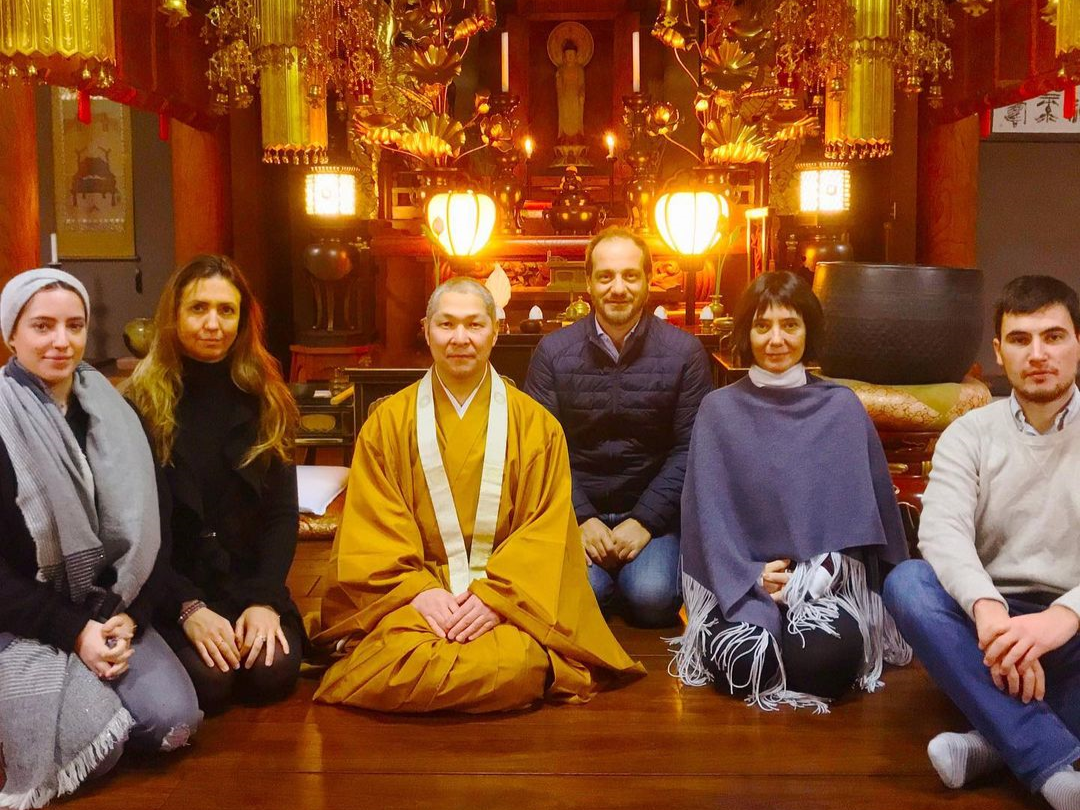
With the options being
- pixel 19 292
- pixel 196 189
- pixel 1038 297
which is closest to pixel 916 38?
pixel 1038 297

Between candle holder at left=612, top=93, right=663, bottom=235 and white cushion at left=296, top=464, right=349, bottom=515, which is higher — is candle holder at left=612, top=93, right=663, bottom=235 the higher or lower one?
the higher one

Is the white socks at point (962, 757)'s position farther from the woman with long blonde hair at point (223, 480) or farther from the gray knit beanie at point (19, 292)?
the gray knit beanie at point (19, 292)

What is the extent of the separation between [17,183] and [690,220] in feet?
10.3

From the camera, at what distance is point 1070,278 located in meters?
8.12

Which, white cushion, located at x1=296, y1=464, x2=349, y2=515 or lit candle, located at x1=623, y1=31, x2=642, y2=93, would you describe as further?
lit candle, located at x1=623, y1=31, x2=642, y2=93

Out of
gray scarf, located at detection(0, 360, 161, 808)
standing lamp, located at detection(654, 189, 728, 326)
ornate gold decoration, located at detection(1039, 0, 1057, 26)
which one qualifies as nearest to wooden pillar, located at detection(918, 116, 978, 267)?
standing lamp, located at detection(654, 189, 728, 326)

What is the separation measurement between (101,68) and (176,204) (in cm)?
347

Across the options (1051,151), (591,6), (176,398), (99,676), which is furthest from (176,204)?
(1051,151)

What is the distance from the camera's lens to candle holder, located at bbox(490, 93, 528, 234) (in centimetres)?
727

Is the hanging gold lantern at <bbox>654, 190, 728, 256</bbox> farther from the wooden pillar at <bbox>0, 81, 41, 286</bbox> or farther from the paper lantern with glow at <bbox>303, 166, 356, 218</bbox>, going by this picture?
the paper lantern with glow at <bbox>303, 166, 356, 218</bbox>

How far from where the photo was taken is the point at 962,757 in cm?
205

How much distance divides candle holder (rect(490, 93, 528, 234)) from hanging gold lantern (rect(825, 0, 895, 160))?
9.49ft

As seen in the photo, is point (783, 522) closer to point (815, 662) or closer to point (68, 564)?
point (815, 662)

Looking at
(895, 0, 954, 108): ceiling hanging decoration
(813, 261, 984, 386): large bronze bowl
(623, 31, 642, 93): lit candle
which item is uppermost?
(623, 31, 642, 93): lit candle
